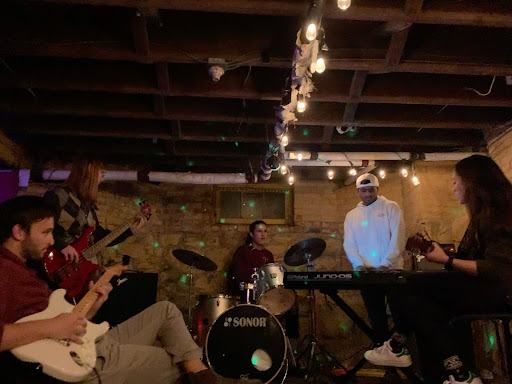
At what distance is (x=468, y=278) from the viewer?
256cm

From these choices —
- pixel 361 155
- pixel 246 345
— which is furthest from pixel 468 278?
pixel 361 155

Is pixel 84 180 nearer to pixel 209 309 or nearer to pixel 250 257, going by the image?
pixel 209 309

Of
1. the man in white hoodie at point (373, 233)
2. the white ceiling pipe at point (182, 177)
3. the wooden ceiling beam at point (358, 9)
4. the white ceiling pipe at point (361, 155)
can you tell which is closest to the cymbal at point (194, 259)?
the white ceiling pipe at point (182, 177)

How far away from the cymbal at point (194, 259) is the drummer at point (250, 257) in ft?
2.51

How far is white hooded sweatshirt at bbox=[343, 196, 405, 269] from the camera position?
183 inches

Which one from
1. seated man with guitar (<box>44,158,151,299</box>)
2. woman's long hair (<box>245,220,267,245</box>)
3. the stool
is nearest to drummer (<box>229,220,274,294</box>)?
woman's long hair (<box>245,220,267,245</box>)

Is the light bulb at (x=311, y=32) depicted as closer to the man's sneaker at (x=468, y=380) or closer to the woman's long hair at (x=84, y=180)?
the woman's long hair at (x=84, y=180)

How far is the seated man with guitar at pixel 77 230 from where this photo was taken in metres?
3.04

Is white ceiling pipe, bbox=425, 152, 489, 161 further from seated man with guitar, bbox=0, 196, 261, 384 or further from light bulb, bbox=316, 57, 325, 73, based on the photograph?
seated man with guitar, bbox=0, 196, 261, 384

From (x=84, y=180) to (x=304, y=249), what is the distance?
9.07ft

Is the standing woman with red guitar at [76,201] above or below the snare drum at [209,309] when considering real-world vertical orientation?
above

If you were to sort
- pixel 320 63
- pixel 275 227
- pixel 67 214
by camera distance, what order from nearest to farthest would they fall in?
pixel 320 63 < pixel 67 214 < pixel 275 227

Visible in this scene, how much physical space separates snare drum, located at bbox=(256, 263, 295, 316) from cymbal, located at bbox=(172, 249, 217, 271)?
0.75m

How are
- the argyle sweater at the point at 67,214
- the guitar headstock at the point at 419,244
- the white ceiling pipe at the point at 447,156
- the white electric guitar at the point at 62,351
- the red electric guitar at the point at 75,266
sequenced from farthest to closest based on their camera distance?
the white ceiling pipe at the point at 447,156 < the argyle sweater at the point at 67,214 < the red electric guitar at the point at 75,266 < the guitar headstock at the point at 419,244 < the white electric guitar at the point at 62,351
